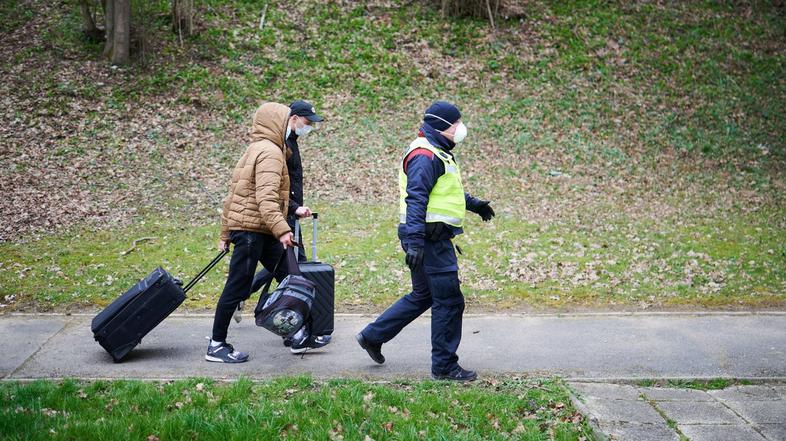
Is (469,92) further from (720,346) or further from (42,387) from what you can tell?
(42,387)

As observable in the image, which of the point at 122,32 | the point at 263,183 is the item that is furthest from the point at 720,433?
the point at 122,32

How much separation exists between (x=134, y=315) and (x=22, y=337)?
1.49 metres

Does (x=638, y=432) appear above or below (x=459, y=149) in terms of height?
above

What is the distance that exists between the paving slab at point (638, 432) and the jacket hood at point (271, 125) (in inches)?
131

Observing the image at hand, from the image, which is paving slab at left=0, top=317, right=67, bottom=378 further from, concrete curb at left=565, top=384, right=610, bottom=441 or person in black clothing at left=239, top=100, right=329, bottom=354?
concrete curb at left=565, top=384, right=610, bottom=441

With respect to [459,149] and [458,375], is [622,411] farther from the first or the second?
[459,149]

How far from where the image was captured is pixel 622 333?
7.00m

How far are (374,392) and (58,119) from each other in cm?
1121

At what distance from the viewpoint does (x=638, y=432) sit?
473 centimetres

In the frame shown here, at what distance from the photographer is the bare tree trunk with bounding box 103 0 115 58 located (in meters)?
16.1

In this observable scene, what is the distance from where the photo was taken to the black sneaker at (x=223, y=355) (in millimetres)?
6105

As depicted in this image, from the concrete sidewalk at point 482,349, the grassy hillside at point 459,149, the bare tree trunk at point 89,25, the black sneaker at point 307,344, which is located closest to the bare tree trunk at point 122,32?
the grassy hillside at point 459,149

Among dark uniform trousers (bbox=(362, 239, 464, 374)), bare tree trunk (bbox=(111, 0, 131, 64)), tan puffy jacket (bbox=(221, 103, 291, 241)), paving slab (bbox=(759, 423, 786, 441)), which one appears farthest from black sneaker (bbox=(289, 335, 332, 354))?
bare tree trunk (bbox=(111, 0, 131, 64))

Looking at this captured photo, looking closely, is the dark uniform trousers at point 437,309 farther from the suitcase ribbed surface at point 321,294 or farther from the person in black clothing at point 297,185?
the person in black clothing at point 297,185
